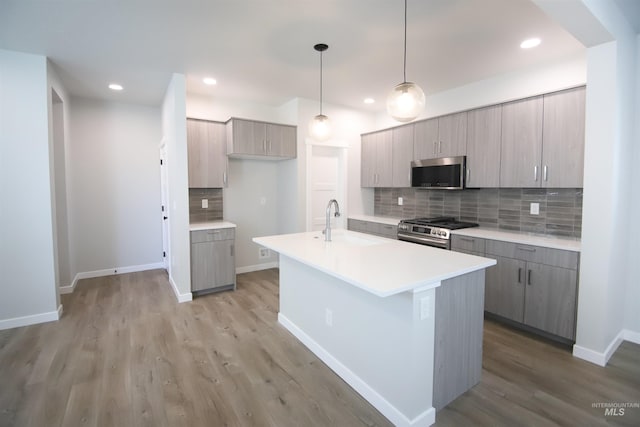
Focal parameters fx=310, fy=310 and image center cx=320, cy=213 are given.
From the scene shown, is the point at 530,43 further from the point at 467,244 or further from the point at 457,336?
the point at 457,336

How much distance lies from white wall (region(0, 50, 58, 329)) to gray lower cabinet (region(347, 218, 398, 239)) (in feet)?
12.7

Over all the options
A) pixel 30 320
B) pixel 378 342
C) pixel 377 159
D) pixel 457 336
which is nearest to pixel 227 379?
pixel 378 342

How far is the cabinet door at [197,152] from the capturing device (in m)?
4.15

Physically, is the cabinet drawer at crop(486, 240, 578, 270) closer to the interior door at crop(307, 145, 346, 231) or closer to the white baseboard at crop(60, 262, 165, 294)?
the interior door at crop(307, 145, 346, 231)

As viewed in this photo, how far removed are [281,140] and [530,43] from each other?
3080mm

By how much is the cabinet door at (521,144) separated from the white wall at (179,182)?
3.63 meters

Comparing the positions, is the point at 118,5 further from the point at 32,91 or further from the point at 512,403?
the point at 512,403

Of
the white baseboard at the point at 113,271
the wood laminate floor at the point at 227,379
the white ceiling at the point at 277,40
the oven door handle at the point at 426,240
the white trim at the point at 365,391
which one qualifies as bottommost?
the wood laminate floor at the point at 227,379

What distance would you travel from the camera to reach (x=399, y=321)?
1784 mm

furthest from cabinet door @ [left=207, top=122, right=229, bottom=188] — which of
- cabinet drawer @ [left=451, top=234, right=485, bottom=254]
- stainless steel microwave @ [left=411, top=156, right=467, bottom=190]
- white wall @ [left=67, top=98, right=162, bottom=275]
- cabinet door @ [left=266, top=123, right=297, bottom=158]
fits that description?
cabinet drawer @ [left=451, top=234, right=485, bottom=254]

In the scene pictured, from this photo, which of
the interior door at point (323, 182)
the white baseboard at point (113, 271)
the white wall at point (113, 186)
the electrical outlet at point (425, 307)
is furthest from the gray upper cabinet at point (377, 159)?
the white baseboard at point (113, 271)

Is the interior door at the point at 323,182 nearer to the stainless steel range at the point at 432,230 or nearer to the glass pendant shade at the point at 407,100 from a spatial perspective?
the stainless steel range at the point at 432,230

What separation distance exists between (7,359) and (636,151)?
18.4 ft

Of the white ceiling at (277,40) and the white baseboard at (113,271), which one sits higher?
the white ceiling at (277,40)
